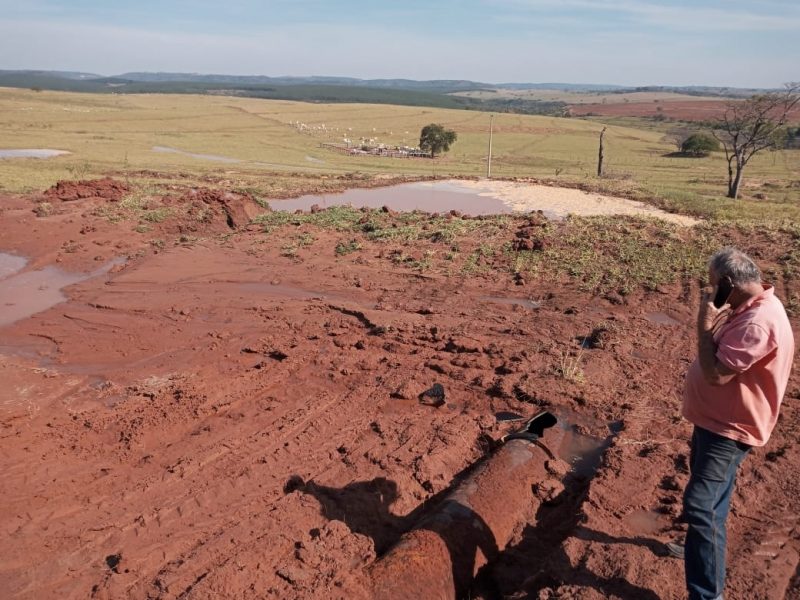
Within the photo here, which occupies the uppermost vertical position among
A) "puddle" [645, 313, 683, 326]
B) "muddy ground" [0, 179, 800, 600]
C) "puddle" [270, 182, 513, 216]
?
"puddle" [270, 182, 513, 216]

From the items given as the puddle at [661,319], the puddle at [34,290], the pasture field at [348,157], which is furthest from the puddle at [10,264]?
the puddle at [661,319]

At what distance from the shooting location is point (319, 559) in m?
3.90

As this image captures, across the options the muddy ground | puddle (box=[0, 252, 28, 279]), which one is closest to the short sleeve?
the muddy ground

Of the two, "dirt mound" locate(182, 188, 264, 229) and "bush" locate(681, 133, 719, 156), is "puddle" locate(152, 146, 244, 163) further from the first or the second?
"bush" locate(681, 133, 719, 156)

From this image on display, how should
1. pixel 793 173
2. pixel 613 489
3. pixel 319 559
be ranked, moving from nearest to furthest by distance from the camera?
1. pixel 319 559
2. pixel 613 489
3. pixel 793 173

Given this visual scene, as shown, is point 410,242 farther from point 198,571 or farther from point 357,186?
point 357,186

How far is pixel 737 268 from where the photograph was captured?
10.1 ft

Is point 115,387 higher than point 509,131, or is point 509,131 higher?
point 509,131

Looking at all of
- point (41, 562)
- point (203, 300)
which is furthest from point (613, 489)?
point (203, 300)

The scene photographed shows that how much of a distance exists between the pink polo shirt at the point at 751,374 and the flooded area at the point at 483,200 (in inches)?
546

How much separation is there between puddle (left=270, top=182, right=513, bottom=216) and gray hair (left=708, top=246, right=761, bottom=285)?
48.4ft

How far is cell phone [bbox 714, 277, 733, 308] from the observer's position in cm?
310

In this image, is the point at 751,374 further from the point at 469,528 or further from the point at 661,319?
the point at 661,319

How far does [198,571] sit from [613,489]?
3135mm
